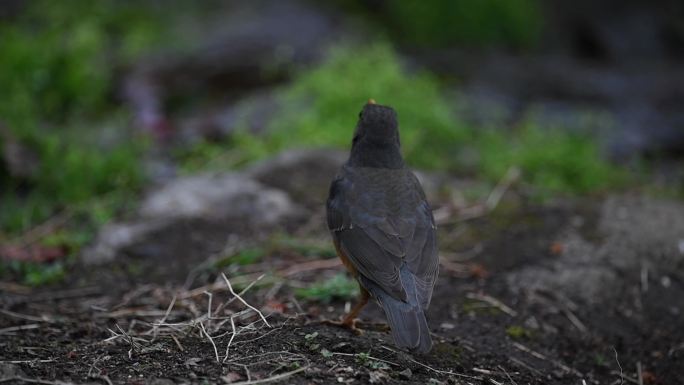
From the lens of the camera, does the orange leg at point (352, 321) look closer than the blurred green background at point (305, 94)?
Yes

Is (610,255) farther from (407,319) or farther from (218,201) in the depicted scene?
(218,201)

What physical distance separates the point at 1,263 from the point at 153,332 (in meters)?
2.12

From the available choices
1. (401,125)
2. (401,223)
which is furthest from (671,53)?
(401,223)

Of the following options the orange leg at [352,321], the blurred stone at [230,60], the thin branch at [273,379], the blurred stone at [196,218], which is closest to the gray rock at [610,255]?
the orange leg at [352,321]

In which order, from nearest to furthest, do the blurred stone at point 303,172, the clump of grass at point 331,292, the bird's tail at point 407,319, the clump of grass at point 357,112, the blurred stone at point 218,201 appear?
the bird's tail at point 407,319
the clump of grass at point 331,292
the blurred stone at point 218,201
the blurred stone at point 303,172
the clump of grass at point 357,112

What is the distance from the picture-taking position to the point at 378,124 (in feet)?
15.1

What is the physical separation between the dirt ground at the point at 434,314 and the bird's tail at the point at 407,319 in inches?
7.4

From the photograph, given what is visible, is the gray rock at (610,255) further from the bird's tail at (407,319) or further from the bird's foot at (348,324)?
the bird's tail at (407,319)

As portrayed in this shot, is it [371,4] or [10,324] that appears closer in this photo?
[10,324]

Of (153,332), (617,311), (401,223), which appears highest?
(401,223)

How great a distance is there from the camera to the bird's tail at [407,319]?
11.6 feet

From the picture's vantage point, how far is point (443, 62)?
11836 mm

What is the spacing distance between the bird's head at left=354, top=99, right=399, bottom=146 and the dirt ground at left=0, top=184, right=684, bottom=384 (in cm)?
103

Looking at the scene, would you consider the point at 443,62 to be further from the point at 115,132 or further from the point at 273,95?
the point at 115,132
